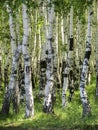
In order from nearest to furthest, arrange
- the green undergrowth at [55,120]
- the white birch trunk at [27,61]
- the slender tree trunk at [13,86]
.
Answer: the green undergrowth at [55,120]
the white birch trunk at [27,61]
the slender tree trunk at [13,86]

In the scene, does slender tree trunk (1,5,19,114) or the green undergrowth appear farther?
slender tree trunk (1,5,19,114)

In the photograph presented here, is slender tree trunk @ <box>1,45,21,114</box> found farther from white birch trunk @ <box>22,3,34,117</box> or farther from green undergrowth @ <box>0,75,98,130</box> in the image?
white birch trunk @ <box>22,3,34,117</box>

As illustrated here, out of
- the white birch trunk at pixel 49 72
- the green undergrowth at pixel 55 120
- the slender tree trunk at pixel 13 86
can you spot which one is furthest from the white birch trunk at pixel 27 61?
the slender tree trunk at pixel 13 86

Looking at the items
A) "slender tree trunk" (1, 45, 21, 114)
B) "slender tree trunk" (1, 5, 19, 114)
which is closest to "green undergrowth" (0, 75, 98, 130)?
"slender tree trunk" (1, 45, 21, 114)

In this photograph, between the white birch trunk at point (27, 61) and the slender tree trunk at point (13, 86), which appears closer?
the white birch trunk at point (27, 61)

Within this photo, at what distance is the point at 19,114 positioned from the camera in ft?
68.7

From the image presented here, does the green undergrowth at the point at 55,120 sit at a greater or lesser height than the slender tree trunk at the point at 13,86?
lesser

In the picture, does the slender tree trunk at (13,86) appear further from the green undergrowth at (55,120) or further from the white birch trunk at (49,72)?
the white birch trunk at (49,72)

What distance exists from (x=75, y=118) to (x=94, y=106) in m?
3.75

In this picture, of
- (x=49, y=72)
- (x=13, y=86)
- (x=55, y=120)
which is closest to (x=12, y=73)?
(x=13, y=86)

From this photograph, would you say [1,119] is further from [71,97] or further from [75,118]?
[71,97]

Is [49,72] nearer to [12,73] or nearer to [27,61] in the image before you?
[27,61]

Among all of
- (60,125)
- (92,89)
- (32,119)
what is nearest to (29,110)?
(32,119)

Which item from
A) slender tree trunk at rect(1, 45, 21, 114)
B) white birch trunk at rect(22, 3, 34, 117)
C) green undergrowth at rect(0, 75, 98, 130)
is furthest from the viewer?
slender tree trunk at rect(1, 45, 21, 114)
